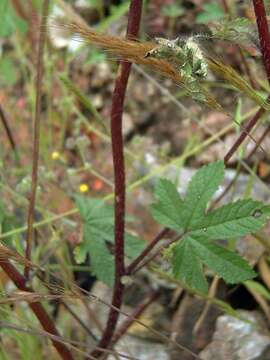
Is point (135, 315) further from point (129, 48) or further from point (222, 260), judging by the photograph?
point (129, 48)

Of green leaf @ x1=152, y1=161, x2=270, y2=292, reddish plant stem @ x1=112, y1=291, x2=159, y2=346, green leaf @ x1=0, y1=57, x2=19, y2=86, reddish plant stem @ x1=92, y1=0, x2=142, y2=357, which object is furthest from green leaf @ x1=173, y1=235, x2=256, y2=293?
green leaf @ x1=0, y1=57, x2=19, y2=86

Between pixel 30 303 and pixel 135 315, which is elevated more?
pixel 30 303

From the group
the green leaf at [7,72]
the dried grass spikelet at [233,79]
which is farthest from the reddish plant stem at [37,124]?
the green leaf at [7,72]

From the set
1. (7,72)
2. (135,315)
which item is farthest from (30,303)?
(7,72)

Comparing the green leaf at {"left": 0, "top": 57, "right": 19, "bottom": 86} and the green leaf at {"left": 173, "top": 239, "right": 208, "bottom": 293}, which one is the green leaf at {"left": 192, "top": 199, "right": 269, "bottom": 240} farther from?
the green leaf at {"left": 0, "top": 57, "right": 19, "bottom": 86}

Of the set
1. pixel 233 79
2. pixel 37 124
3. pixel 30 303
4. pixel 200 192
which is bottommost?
pixel 30 303

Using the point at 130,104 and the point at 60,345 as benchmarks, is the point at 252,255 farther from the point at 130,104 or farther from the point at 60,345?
the point at 130,104

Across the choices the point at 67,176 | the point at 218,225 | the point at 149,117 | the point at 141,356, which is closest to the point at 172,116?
the point at 149,117
